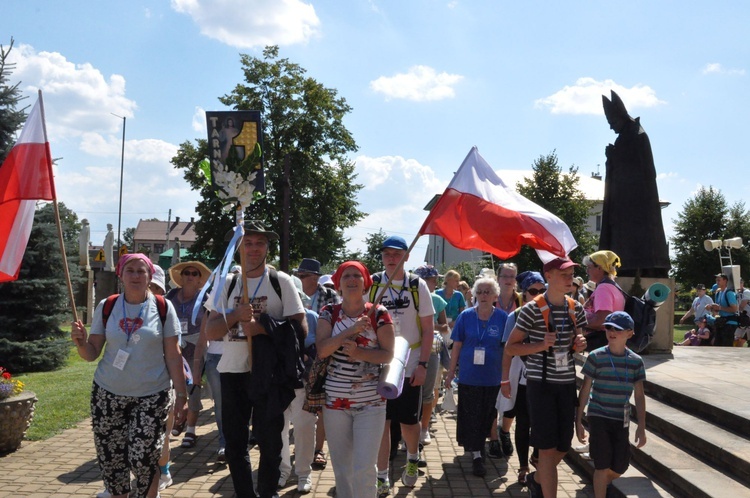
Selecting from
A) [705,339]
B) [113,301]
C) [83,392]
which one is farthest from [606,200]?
[113,301]

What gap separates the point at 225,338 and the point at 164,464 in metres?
1.62

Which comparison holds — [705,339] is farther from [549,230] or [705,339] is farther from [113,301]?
[113,301]

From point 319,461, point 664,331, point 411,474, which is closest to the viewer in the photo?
point 411,474

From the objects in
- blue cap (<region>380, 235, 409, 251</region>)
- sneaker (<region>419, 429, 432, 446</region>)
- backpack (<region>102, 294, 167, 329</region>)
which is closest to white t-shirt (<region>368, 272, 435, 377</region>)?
blue cap (<region>380, 235, 409, 251</region>)

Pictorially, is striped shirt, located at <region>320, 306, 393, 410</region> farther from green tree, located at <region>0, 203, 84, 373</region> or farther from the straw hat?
green tree, located at <region>0, 203, 84, 373</region>

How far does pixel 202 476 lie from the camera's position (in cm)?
660

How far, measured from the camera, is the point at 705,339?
1773 centimetres

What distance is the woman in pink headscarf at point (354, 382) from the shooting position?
4652mm

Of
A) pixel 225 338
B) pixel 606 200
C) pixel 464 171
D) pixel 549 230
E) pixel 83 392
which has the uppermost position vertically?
pixel 606 200

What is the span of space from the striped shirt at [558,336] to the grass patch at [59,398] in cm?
600

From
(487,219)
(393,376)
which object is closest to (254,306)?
(393,376)

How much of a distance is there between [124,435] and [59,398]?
6.85m

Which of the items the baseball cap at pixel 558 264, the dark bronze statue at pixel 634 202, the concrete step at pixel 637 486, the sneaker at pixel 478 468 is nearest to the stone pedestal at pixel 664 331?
the dark bronze statue at pixel 634 202

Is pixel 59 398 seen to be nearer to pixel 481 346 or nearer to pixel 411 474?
pixel 411 474
